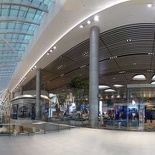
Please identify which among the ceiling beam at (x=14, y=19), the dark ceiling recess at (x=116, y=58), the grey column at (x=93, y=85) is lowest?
the grey column at (x=93, y=85)

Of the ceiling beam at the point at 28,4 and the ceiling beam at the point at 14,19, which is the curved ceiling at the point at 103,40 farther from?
the ceiling beam at the point at 14,19

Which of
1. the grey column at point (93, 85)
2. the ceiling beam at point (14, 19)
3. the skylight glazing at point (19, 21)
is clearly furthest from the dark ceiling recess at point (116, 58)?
the ceiling beam at point (14, 19)

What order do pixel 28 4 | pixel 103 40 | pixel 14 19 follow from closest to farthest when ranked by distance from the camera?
1. pixel 28 4
2. pixel 14 19
3. pixel 103 40

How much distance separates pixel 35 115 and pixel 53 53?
32.5 feet

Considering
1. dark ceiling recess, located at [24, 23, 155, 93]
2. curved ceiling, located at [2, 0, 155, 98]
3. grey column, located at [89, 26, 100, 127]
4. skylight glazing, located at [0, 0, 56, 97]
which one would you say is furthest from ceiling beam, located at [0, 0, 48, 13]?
dark ceiling recess, located at [24, 23, 155, 93]

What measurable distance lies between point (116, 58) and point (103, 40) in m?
8.27

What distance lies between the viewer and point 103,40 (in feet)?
72.0

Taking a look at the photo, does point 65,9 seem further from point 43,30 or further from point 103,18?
point 43,30

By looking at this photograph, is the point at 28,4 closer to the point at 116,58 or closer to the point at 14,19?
the point at 14,19

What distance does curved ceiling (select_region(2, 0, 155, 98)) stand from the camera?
15.4m

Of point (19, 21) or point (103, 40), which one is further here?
point (103, 40)

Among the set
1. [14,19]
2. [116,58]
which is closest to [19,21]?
[14,19]

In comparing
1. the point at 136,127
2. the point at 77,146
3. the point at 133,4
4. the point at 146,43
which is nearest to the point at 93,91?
the point at 136,127

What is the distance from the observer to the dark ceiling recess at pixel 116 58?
2098cm
